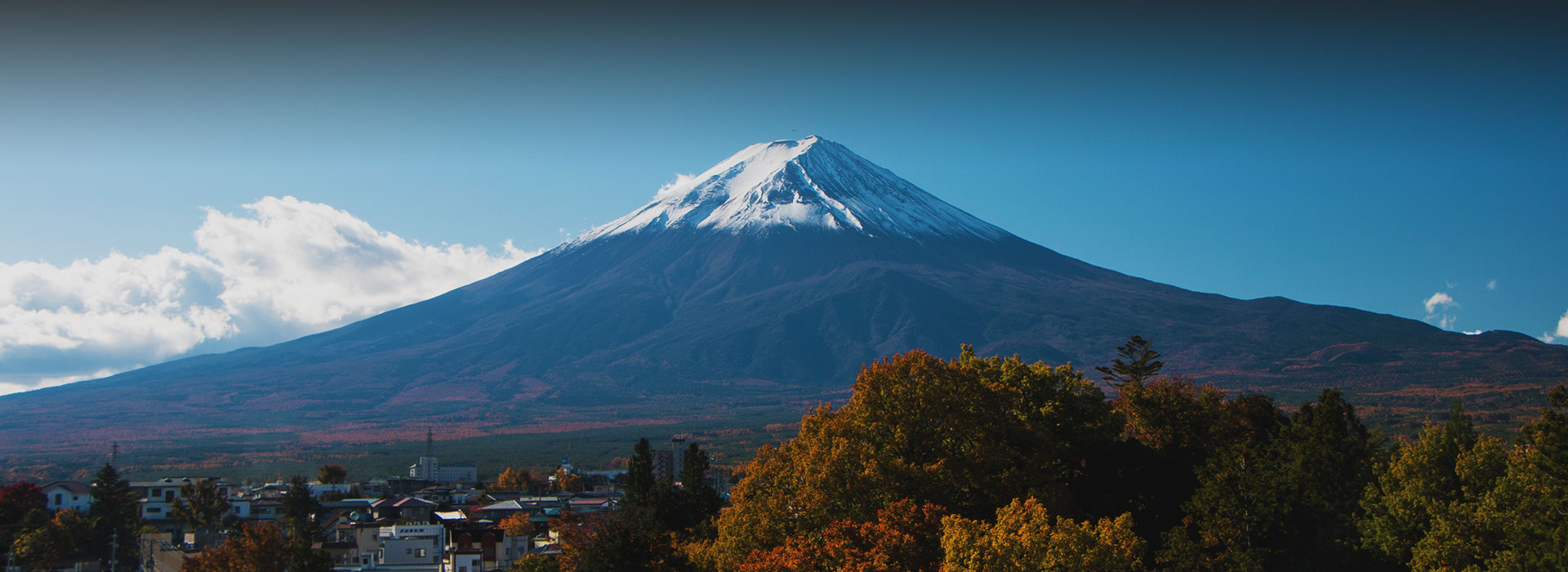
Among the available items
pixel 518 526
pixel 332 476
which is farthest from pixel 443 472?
pixel 518 526

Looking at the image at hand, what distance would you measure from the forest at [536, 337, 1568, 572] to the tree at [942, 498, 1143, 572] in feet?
1.62

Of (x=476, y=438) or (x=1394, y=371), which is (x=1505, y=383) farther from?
(x=476, y=438)

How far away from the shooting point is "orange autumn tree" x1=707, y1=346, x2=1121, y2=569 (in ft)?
103

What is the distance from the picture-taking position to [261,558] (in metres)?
46.6

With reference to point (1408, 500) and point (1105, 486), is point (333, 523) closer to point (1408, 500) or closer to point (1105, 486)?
point (1105, 486)

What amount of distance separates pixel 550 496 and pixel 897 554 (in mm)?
49285

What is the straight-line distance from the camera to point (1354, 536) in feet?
105

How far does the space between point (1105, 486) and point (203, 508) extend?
5004cm

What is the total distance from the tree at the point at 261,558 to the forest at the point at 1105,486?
1373cm

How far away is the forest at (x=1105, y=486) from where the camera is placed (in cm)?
2864

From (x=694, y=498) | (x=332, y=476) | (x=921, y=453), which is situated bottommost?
(x=332, y=476)

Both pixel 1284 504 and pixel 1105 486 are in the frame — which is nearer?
pixel 1284 504

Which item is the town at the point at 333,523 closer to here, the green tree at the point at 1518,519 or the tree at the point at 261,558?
the tree at the point at 261,558

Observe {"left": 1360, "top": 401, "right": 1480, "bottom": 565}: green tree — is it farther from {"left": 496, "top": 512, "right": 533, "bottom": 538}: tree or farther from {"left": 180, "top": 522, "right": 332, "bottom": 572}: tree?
{"left": 496, "top": 512, "right": 533, "bottom": 538}: tree
